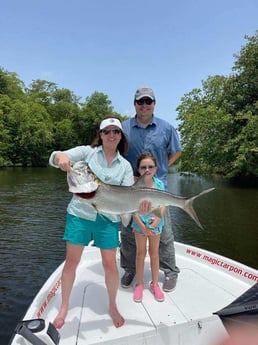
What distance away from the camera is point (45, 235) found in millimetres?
11086

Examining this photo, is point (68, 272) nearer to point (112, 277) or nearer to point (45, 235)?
point (112, 277)

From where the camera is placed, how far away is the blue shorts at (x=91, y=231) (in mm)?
2992

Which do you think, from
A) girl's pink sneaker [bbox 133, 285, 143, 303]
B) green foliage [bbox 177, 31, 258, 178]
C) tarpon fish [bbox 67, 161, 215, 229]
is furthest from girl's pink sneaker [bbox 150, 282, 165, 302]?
green foliage [bbox 177, 31, 258, 178]

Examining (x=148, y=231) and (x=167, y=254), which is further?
(x=167, y=254)

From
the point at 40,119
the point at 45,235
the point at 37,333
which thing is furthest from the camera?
the point at 40,119

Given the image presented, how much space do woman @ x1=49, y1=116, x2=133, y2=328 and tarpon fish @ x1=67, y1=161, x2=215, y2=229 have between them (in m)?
0.21

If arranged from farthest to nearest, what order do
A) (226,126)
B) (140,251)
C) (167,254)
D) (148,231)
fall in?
(226,126), (167,254), (140,251), (148,231)

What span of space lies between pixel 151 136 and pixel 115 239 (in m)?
1.43

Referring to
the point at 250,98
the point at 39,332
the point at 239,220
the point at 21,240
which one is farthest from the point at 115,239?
the point at 250,98

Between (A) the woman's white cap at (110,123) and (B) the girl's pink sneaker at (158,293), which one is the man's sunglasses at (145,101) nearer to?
(A) the woman's white cap at (110,123)

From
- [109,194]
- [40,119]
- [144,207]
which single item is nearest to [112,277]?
[144,207]

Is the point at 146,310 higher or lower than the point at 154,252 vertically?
lower

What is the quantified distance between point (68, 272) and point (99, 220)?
0.64 m

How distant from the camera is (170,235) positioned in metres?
4.14
